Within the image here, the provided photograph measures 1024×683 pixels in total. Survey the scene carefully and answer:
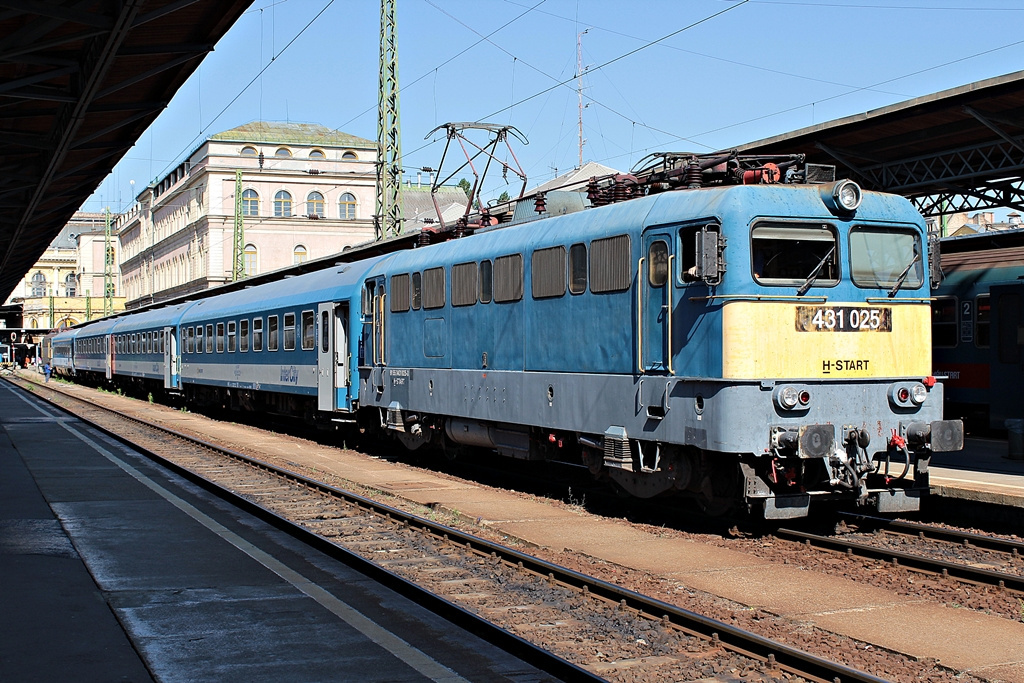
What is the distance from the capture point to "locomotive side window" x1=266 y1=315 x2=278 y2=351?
25302mm

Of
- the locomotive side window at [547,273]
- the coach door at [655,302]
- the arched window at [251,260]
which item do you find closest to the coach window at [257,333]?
the locomotive side window at [547,273]

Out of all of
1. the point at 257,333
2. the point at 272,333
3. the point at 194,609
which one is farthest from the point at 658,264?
the point at 257,333

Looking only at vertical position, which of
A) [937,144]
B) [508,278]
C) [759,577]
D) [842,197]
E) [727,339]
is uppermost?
[937,144]

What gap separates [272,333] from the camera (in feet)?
84.0

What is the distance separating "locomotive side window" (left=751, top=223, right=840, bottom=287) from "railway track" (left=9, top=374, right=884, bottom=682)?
3.74m

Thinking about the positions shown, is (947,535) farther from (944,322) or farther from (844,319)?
(944,322)

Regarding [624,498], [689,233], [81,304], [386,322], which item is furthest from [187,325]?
[81,304]

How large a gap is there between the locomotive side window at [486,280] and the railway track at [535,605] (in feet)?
10.8

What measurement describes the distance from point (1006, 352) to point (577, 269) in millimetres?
10712

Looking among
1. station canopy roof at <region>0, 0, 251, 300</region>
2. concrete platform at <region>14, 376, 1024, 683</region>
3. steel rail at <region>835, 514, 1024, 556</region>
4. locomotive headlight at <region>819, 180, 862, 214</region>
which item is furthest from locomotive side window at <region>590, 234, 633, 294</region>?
station canopy roof at <region>0, 0, 251, 300</region>

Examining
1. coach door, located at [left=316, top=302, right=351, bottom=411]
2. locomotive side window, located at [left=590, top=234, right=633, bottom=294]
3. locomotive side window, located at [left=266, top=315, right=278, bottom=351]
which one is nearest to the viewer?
locomotive side window, located at [left=590, top=234, right=633, bottom=294]

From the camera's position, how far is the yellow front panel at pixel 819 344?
10.5 meters

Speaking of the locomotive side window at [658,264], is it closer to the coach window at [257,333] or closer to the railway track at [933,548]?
the railway track at [933,548]

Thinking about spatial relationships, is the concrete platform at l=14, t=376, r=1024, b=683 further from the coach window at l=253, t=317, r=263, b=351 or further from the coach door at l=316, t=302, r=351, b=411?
the coach window at l=253, t=317, r=263, b=351
